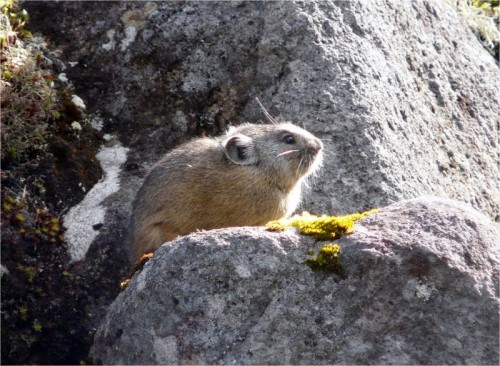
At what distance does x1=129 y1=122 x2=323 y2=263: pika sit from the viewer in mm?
8422

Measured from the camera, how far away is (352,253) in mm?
6430

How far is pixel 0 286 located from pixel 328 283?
11.0 ft

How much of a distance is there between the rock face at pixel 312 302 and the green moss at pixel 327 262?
5 cm

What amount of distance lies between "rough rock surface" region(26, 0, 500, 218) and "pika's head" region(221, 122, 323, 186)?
35cm

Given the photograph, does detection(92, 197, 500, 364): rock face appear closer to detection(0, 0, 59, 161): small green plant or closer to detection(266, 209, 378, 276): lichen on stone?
detection(266, 209, 378, 276): lichen on stone

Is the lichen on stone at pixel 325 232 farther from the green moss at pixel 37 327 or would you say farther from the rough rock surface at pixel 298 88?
the green moss at pixel 37 327

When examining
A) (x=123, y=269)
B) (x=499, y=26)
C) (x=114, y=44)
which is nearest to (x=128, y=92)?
(x=114, y=44)

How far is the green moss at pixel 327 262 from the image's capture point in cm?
639

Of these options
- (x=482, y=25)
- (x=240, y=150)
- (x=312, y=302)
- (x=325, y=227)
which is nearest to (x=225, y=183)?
(x=240, y=150)

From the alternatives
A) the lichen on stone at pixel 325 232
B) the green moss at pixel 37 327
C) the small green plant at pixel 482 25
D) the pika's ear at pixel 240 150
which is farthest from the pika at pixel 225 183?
the small green plant at pixel 482 25

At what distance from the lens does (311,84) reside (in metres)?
9.42

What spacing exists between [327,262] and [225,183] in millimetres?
2470

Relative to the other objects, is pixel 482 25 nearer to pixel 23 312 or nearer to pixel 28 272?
pixel 28 272

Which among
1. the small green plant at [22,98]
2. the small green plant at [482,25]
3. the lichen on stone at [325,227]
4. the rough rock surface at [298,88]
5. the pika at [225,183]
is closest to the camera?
the lichen on stone at [325,227]
